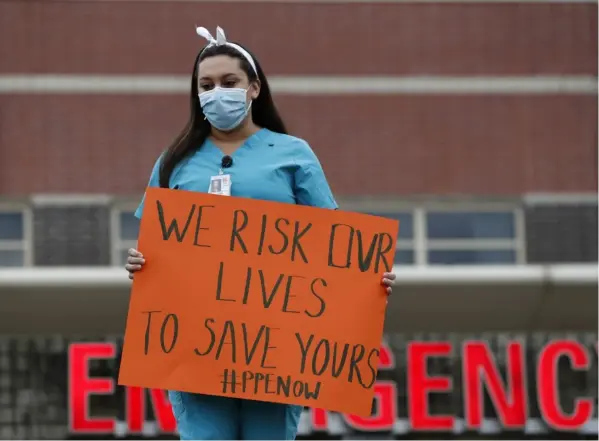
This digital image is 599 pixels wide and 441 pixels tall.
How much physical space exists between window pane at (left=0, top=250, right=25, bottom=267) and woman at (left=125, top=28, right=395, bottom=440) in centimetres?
890

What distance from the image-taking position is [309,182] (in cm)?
456


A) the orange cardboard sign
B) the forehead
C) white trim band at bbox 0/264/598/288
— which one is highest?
white trim band at bbox 0/264/598/288

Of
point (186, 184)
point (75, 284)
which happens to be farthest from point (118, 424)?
point (186, 184)

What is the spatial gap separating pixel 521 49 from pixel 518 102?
1.62 ft

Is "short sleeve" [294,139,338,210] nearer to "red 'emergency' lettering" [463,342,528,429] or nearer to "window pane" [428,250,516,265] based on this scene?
"red 'emergency' lettering" [463,342,528,429]

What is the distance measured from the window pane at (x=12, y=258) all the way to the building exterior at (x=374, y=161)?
2cm

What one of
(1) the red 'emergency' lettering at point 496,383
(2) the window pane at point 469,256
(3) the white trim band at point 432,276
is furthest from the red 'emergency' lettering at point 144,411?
(2) the window pane at point 469,256

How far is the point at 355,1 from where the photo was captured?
13625mm

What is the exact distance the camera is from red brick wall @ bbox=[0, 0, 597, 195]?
43.9 ft

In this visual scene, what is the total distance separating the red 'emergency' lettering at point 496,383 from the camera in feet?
43.5

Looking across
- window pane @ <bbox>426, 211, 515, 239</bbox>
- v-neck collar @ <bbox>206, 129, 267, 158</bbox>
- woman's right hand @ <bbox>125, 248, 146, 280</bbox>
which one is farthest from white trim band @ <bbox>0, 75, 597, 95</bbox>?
woman's right hand @ <bbox>125, 248, 146, 280</bbox>

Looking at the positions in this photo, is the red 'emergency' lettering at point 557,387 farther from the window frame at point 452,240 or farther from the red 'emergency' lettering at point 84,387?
the red 'emergency' lettering at point 84,387

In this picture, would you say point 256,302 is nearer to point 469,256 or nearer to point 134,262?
point 134,262

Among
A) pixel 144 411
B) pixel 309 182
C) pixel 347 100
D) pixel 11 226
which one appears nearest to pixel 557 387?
pixel 347 100
